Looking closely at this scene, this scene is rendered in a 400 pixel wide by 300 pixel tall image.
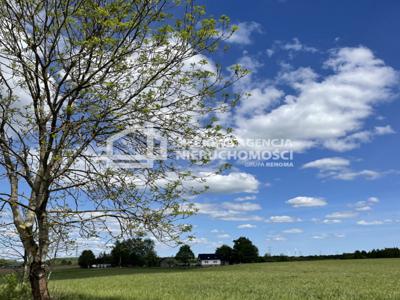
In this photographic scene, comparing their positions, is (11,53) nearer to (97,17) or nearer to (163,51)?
(97,17)

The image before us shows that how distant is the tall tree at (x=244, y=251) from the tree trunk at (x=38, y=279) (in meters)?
114

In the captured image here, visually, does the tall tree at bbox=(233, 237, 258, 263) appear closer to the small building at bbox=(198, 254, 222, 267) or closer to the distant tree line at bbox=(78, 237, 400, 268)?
the distant tree line at bbox=(78, 237, 400, 268)

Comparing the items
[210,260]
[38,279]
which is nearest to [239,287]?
[38,279]

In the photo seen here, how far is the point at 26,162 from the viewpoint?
8469 millimetres

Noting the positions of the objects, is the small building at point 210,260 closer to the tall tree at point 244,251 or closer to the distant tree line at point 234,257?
the distant tree line at point 234,257

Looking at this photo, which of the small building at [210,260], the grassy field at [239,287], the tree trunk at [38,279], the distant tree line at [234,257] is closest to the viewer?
the tree trunk at [38,279]

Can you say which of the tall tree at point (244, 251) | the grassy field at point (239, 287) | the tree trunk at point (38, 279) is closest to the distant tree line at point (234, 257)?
the tall tree at point (244, 251)

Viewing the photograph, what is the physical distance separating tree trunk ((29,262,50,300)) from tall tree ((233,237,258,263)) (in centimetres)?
11377

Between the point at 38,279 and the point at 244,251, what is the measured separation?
116 metres

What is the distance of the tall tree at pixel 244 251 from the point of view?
119 meters

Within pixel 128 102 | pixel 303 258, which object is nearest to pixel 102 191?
pixel 128 102

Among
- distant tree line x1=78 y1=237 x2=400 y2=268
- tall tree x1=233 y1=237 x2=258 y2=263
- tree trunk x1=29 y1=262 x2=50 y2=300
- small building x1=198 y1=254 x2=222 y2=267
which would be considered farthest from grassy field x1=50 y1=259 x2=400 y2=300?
small building x1=198 y1=254 x2=222 y2=267

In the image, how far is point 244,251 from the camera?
396ft

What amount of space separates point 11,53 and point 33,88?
3.32 feet
